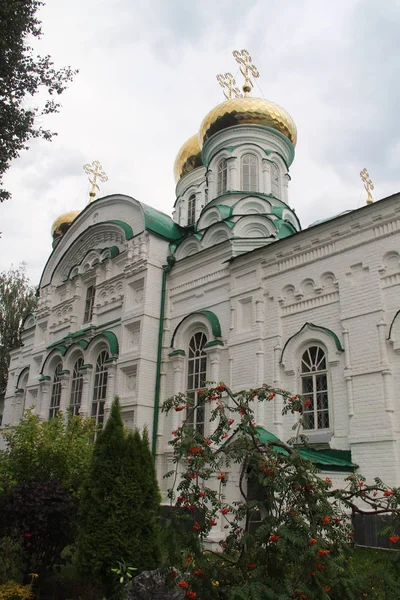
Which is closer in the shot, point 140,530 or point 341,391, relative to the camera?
point 140,530

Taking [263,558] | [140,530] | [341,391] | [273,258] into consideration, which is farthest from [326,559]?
[273,258]

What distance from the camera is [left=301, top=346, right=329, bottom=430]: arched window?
9.05m

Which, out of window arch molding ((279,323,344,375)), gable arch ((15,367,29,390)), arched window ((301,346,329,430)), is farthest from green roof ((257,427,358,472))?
gable arch ((15,367,29,390))

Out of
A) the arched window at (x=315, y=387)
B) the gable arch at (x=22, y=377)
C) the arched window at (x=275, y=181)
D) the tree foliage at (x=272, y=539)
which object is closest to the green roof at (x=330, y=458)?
the arched window at (x=315, y=387)

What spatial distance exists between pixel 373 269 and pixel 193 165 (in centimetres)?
1254

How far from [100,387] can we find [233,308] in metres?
4.95

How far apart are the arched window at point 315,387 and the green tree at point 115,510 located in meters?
4.01

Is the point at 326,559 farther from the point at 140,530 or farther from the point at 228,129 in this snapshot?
the point at 228,129

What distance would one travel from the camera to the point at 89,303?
16.0m

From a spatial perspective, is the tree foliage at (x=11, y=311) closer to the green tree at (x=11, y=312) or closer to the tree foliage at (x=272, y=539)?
the green tree at (x=11, y=312)

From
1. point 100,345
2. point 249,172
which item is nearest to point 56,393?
point 100,345

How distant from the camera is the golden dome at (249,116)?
49.1 ft

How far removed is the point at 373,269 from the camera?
9.04m

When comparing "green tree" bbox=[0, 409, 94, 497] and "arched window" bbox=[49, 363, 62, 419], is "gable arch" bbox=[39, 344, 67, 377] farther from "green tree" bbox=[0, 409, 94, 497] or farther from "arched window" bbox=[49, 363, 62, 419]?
"green tree" bbox=[0, 409, 94, 497]
